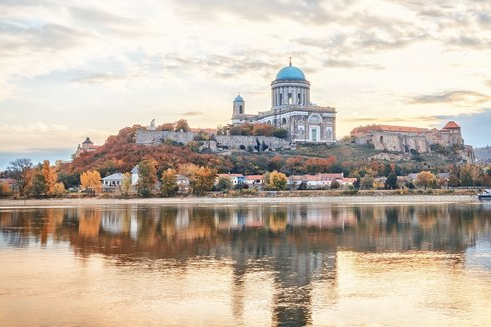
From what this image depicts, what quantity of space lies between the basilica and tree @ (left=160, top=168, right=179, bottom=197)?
3331 cm

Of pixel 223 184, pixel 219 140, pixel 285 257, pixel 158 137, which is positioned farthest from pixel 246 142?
pixel 285 257

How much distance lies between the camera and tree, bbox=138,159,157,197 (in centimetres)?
6172

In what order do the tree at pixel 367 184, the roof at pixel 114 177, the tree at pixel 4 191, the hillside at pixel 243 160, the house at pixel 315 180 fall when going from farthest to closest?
the hillside at pixel 243 160 → the house at pixel 315 180 → the roof at pixel 114 177 → the tree at pixel 367 184 → the tree at pixel 4 191

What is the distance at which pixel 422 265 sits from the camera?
17.4 meters

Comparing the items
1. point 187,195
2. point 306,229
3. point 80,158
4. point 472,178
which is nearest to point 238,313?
point 306,229

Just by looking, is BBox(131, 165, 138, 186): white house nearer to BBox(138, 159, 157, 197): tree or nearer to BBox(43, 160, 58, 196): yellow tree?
BBox(138, 159, 157, 197): tree

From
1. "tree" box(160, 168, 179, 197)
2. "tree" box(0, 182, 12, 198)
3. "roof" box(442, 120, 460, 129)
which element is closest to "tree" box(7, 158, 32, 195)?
"tree" box(0, 182, 12, 198)

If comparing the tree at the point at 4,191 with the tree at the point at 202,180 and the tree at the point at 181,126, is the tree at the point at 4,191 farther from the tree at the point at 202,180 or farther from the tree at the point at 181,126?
the tree at the point at 181,126

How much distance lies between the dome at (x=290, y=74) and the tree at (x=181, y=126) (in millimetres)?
16906

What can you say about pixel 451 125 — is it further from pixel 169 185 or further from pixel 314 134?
pixel 169 185

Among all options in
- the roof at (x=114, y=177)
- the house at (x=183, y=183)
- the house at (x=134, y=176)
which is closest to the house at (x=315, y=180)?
the house at (x=183, y=183)

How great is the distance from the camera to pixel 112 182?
68.7 meters

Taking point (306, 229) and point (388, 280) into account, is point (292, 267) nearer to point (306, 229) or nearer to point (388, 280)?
point (388, 280)

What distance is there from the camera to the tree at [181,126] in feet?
290
